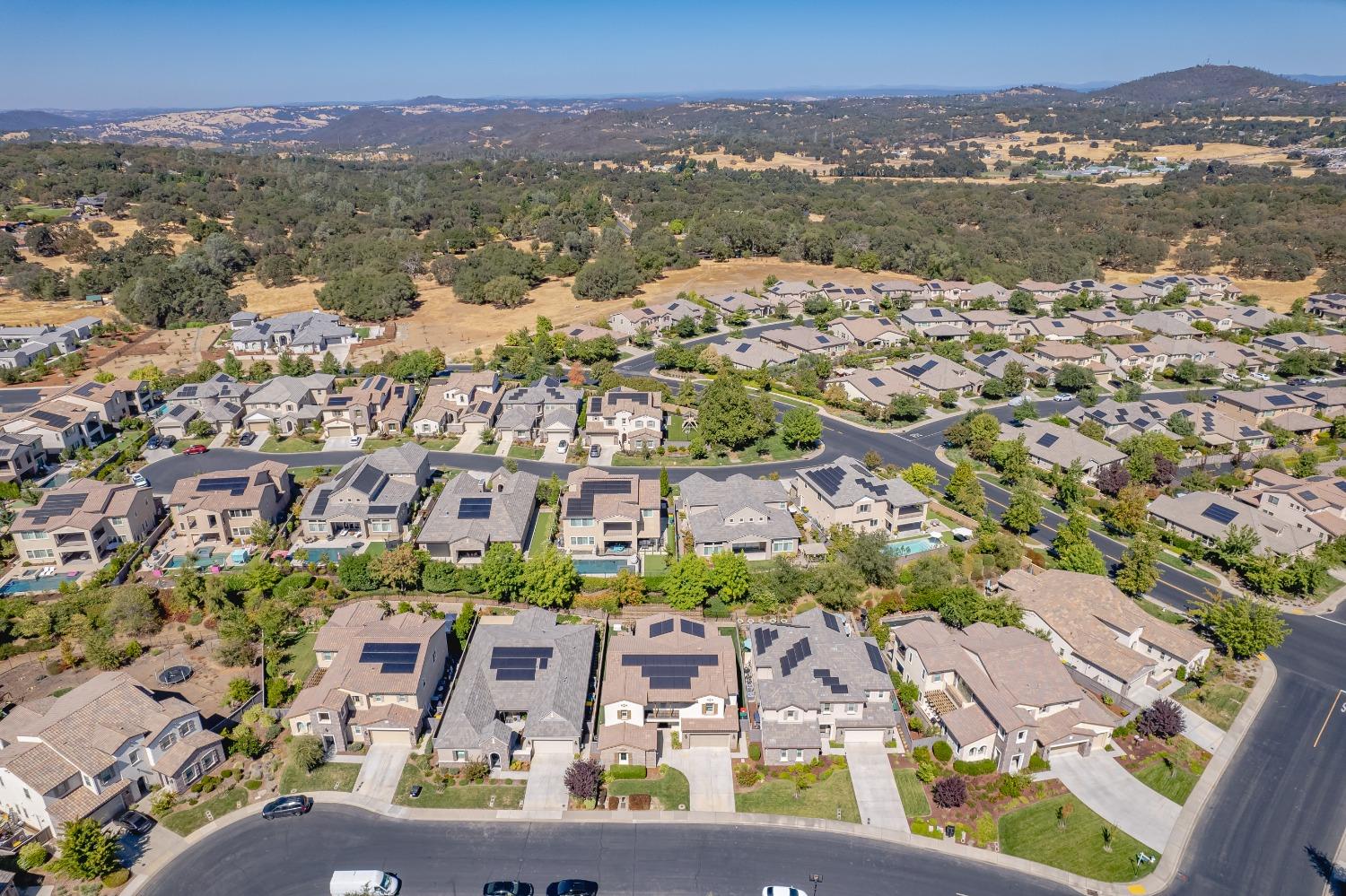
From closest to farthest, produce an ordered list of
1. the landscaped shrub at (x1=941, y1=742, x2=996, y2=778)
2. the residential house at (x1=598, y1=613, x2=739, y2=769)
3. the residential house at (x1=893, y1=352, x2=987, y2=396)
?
1. the landscaped shrub at (x1=941, y1=742, x2=996, y2=778)
2. the residential house at (x1=598, y1=613, x2=739, y2=769)
3. the residential house at (x1=893, y1=352, x2=987, y2=396)

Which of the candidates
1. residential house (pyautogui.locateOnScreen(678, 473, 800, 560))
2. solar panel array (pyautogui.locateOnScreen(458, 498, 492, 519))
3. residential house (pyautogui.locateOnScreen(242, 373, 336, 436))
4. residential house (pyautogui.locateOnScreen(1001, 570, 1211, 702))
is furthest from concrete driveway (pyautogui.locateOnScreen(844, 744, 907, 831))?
residential house (pyautogui.locateOnScreen(242, 373, 336, 436))

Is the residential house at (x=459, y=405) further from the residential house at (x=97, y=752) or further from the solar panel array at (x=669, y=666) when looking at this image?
the solar panel array at (x=669, y=666)

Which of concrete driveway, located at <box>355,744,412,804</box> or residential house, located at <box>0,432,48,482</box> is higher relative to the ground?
residential house, located at <box>0,432,48,482</box>

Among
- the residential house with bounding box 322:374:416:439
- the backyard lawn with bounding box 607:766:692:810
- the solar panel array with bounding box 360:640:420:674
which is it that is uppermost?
the residential house with bounding box 322:374:416:439

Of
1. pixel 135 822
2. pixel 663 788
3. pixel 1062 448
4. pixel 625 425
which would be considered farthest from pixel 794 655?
pixel 1062 448

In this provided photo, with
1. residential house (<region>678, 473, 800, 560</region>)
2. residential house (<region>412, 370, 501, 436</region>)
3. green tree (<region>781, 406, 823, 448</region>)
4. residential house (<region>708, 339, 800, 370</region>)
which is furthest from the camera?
residential house (<region>708, 339, 800, 370</region>)

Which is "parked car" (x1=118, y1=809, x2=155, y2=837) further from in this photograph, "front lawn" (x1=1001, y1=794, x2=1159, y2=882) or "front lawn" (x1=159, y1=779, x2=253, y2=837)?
"front lawn" (x1=1001, y1=794, x2=1159, y2=882)
